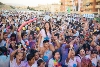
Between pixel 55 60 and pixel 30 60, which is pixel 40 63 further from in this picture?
pixel 55 60

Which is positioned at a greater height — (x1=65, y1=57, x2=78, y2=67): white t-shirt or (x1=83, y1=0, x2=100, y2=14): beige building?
(x1=83, y1=0, x2=100, y2=14): beige building

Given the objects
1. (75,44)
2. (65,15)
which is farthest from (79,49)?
(65,15)

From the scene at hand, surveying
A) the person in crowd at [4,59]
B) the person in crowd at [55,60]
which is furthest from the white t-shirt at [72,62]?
the person in crowd at [4,59]

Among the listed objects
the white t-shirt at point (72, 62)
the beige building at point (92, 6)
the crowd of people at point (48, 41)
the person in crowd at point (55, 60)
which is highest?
the beige building at point (92, 6)

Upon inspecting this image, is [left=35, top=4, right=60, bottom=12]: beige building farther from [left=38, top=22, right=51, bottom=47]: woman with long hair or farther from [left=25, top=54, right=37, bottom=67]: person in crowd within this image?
[left=25, top=54, right=37, bottom=67]: person in crowd

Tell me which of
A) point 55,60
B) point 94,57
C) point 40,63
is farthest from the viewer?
point 94,57

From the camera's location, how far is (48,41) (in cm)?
321

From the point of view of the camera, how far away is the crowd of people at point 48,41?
123 inches

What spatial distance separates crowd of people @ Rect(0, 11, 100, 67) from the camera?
123 inches

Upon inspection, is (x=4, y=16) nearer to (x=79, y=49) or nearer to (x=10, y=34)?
(x=10, y=34)

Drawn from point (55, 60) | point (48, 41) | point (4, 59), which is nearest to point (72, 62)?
point (55, 60)

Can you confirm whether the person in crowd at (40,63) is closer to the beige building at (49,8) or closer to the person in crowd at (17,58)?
the person in crowd at (17,58)

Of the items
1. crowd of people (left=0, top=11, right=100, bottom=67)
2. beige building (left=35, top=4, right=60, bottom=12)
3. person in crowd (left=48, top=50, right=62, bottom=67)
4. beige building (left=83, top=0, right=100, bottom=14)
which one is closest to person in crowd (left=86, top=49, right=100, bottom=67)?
crowd of people (left=0, top=11, right=100, bottom=67)

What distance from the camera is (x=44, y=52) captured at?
3193 mm
